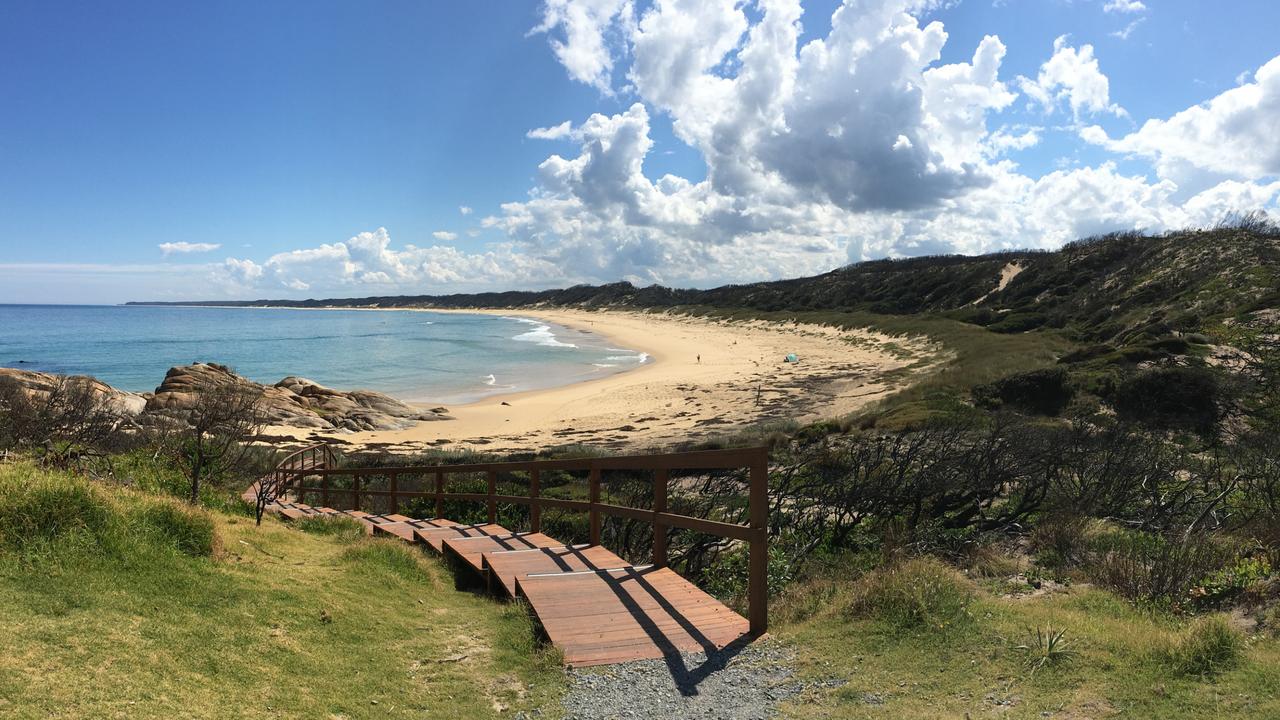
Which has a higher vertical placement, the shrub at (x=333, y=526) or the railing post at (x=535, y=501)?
the railing post at (x=535, y=501)

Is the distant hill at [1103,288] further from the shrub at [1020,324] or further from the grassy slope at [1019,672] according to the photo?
the grassy slope at [1019,672]

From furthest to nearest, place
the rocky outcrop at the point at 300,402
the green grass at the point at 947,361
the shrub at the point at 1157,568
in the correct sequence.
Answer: the rocky outcrop at the point at 300,402 < the green grass at the point at 947,361 < the shrub at the point at 1157,568

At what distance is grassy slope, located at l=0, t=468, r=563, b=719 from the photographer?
2900 millimetres

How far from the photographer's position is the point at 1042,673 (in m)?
3.14

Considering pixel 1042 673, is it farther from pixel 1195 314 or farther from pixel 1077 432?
pixel 1195 314

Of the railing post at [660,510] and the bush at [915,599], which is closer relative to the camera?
the bush at [915,599]

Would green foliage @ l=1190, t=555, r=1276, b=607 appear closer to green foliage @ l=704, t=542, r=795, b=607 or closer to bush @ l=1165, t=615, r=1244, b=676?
bush @ l=1165, t=615, r=1244, b=676

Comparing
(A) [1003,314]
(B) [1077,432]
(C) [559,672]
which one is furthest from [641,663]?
(A) [1003,314]

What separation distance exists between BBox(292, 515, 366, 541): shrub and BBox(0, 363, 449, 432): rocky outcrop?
16757mm

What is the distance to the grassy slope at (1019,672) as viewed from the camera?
2820 millimetres

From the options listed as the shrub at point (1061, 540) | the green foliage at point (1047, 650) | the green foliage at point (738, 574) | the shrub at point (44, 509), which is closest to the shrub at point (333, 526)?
the shrub at point (44, 509)

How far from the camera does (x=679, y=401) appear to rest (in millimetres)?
29109

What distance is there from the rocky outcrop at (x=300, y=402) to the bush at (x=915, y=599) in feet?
77.4

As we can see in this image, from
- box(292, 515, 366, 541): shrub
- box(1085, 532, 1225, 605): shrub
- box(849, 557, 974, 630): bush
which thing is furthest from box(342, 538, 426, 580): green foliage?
box(1085, 532, 1225, 605): shrub
